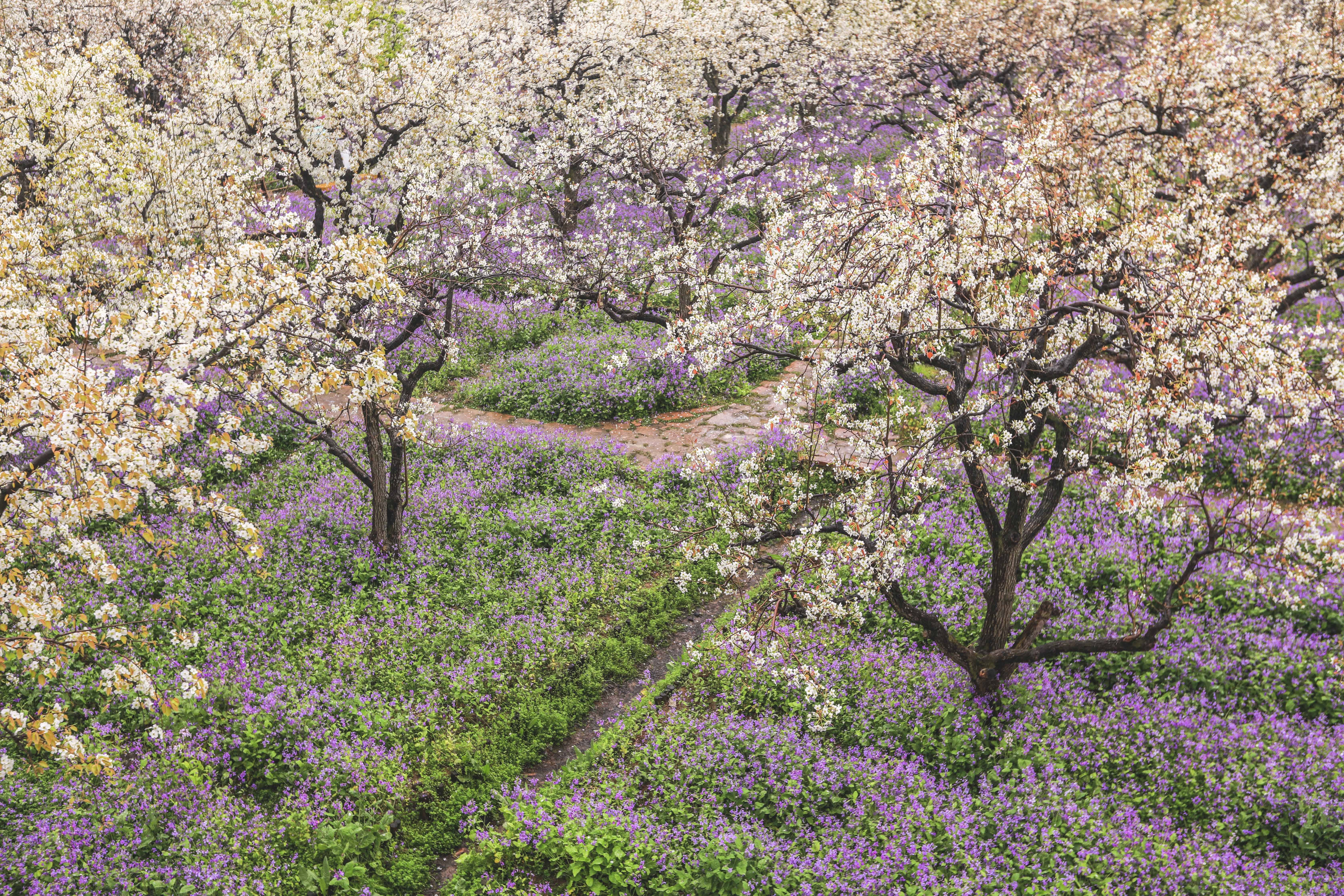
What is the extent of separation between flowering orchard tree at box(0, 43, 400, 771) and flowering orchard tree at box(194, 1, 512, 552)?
2.46 ft

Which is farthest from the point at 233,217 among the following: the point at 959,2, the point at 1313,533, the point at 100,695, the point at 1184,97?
the point at 959,2

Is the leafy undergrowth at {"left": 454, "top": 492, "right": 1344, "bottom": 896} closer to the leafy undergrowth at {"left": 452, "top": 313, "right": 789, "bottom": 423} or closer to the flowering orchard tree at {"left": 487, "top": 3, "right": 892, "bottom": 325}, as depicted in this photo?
the flowering orchard tree at {"left": 487, "top": 3, "right": 892, "bottom": 325}

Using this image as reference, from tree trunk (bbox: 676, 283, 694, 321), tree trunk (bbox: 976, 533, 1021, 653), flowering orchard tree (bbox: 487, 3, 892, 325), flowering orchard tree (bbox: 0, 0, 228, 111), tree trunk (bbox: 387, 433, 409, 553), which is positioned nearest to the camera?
tree trunk (bbox: 976, 533, 1021, 653)

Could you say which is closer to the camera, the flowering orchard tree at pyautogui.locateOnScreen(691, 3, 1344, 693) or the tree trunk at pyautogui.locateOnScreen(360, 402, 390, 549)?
the flowering orchard tree at pyautogui.locateOnScreen(691, 3, 1344, 693)

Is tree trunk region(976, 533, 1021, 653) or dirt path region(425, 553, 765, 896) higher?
tree trunk region(976, 533, 1021, 653)

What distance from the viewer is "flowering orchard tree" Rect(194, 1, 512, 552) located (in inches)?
470

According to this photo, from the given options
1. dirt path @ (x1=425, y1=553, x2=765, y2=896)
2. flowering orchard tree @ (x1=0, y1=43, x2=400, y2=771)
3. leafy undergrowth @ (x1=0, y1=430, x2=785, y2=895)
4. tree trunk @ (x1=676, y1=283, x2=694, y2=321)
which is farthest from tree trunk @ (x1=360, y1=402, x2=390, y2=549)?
tree trunk @ (x1=676, y1=283, x2=694, y2=321)

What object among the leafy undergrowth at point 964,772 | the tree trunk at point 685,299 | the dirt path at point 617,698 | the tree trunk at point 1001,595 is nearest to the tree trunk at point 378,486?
the dirt path at point 617,698

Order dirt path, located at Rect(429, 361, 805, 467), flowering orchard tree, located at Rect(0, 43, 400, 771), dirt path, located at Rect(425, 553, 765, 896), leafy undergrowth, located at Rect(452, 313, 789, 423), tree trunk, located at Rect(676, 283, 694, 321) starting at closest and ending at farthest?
flowering orchard tree, located at Rect(0, 43, 400, 771)
dirt path, located at Rect(425, 553, 765, 896)
dirt path, located at Rect(429, 361, 805, 467)
leafy undergrowth, located at Rect(452, 313, 789, 423)
tree trunk, located at Rect(676, 283, 694, 321)

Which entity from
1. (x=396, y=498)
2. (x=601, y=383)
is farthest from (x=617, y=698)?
(x=601, y=383)

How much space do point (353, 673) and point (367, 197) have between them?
10.2 meters

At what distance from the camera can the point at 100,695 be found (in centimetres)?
1132

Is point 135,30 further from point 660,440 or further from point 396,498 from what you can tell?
point 396,498

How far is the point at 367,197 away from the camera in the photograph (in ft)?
56.8
